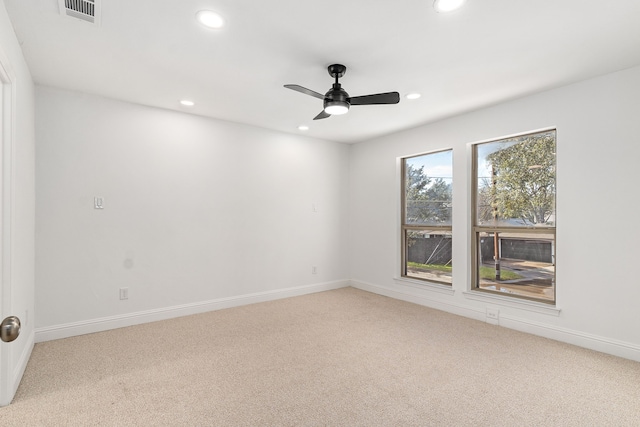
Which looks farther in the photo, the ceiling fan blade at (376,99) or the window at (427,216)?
the window at (427,216)

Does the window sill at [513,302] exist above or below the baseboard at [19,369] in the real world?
above

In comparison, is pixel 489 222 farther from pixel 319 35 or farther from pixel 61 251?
pixel 61 251

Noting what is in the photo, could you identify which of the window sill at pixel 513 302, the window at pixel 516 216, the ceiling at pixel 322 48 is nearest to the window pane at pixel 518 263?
the window at pixel 516 216

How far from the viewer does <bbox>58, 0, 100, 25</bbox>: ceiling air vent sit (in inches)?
80.0

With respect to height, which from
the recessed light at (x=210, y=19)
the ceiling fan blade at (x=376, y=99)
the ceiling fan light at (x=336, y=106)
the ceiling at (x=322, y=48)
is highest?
the recessed light at (x=210, y=19)

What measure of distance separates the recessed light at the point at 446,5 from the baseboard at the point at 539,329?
124 inches

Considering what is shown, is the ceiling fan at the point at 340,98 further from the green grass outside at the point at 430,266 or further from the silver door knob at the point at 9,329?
the green grass outside at the point at 430,266

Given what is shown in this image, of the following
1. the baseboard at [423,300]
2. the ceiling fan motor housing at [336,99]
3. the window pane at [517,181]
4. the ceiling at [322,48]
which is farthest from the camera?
the baseboard at [423,300]

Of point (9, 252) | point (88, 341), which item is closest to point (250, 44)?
point (9, 252)

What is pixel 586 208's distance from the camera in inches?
123

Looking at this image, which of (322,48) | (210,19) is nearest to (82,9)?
(210,19)

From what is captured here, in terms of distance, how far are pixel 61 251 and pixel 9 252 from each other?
1340mm

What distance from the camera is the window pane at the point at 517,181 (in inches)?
140

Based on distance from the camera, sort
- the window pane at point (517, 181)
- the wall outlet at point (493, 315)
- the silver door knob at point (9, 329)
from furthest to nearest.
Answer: the wall outlet at point (493, 315) < the window pane at point (517, 181) < the silver door knob at point (9, 329)
